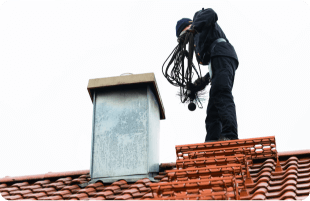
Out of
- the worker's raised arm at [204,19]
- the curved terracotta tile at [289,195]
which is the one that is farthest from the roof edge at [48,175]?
the curved terracotta tile at [289,195]

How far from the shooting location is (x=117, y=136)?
5.27m

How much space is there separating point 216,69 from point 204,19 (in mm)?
676

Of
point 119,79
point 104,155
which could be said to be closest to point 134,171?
point 104,155

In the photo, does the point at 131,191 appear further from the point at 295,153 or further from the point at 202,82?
the point at 202,82

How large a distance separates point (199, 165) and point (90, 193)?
130 cm

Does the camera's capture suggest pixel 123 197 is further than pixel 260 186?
Yes

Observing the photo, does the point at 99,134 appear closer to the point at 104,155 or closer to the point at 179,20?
the point at 104,155

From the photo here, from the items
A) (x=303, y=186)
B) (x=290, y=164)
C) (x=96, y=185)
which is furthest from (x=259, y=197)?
(x=96, y=185)

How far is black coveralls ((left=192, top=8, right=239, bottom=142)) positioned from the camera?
200 inches

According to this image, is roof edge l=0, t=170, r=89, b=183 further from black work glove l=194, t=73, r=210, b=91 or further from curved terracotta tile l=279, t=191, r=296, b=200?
curved terracotta tile l=279, t=191, r=296, b=200

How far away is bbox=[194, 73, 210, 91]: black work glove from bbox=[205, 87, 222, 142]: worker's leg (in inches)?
23.2

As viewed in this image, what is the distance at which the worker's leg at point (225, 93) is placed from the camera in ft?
16.4

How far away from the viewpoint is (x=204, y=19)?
5.40m

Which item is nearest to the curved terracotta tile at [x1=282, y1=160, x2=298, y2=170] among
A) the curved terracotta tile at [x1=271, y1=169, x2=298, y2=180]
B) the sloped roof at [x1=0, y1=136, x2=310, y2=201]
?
the sloped roof at [x1=0, y1=136, x2=310, y2=201]
